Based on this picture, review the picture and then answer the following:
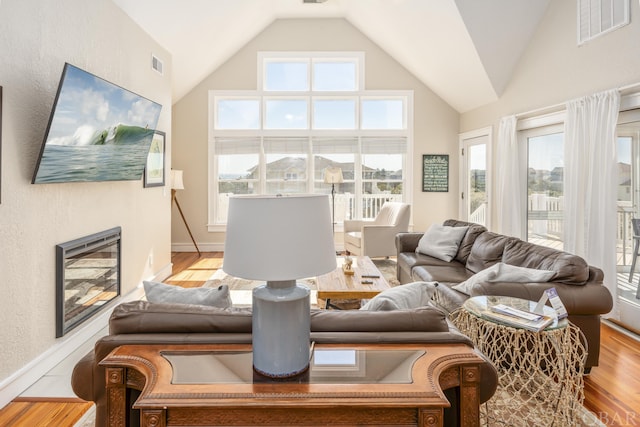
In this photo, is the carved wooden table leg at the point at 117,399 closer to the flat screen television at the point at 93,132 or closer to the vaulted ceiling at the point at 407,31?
the flat screen television at the point at 93,132

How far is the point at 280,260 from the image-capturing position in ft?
3.65

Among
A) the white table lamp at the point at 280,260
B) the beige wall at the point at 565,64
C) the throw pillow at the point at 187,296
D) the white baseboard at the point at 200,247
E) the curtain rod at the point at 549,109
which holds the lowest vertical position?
the white baseboard at the point at 200,247

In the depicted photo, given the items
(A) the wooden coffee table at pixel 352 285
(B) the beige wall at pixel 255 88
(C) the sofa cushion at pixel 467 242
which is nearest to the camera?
(A) the wooden coffee table at pixel 352 285

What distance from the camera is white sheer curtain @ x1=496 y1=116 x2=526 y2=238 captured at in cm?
478

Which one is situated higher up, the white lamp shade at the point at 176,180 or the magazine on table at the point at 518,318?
the white lamp shade at the point at 176,180

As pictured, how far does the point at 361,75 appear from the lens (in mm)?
6590

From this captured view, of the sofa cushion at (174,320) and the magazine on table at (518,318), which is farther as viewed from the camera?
the magazine on table at (518,318)

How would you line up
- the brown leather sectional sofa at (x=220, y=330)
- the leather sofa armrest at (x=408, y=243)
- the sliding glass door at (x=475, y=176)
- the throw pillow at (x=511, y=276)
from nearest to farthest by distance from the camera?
the brown leather sectional sofa at (x=220, y=330)
the throw pillow at (x=511, y=276)
the leather sofa armrest at (x=408, y=243)
the sliding glass door at (x=475, y=176)

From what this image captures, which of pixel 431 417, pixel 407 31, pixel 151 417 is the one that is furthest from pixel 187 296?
pixel 407 31

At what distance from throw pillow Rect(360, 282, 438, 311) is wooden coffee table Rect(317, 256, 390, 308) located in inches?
44.1

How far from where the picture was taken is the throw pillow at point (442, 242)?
12.8 ft

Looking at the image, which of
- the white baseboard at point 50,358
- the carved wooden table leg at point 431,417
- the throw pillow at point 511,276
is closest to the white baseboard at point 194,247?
the white baseboard at point 50,358

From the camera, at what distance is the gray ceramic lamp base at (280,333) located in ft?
3.96

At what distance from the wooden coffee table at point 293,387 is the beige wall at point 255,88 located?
18.2 ft
